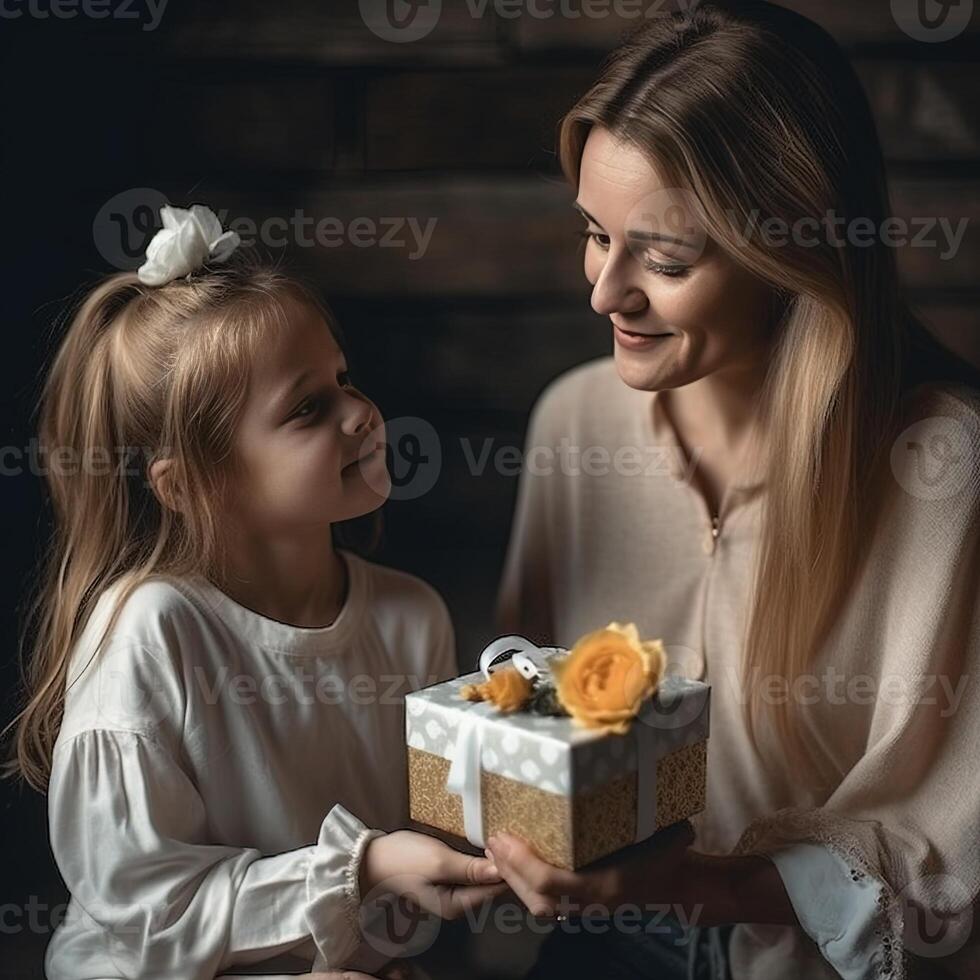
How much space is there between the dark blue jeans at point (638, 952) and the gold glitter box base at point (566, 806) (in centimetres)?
27

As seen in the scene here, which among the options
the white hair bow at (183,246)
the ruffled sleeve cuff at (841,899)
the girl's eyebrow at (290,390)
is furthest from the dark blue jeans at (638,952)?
the white hair bow at (183,246)

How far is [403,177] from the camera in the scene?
1.76 meters

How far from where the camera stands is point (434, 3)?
1.68 meters

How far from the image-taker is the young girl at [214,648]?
1240mm

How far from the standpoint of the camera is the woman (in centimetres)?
131

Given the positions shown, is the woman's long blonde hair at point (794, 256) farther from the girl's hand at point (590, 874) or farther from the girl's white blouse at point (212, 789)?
the girl's white blouse at point (212, 789)

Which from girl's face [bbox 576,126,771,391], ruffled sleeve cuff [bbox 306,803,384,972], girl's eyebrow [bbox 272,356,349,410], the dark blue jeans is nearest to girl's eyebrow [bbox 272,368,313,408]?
girl's eyebrow [bbox 272,356,349,410]

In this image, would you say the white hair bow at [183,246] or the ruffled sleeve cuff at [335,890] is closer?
the ruffled sleeve cuff at [335,890]

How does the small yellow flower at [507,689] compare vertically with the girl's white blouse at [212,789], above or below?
above

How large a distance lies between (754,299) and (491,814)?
0.61 metres

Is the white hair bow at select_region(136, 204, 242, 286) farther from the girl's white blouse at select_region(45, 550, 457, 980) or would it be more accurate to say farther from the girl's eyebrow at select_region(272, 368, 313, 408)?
the girl's white blouse at select_region(45, 550, 457, 980)

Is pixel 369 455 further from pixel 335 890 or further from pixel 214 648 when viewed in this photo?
pixel 335 890

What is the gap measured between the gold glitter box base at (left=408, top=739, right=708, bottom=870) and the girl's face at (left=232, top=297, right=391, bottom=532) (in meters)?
0.29

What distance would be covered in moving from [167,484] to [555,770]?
1.74 ft
